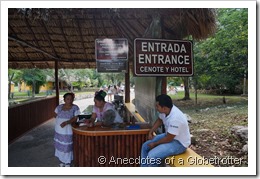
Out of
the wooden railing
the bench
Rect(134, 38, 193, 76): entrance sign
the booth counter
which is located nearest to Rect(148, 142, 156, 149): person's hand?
the bench

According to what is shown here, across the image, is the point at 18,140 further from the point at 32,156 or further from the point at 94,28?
the point at 94,28

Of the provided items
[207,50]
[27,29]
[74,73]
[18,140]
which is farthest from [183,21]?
[74,73]

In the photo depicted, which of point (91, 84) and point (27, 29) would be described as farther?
point (91, 84)

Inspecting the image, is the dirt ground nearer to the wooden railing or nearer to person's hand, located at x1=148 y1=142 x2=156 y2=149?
person's hand, located at x1=148 y1=142 x2=156 y2=149

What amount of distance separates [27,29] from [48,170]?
378 cm

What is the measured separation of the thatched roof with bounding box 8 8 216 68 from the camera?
3312 millimetres

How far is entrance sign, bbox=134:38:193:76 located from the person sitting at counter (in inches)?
42.3

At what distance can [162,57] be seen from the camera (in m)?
2.89

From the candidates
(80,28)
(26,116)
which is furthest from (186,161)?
(26,116)

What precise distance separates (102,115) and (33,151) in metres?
2.17

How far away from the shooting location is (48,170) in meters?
2.86

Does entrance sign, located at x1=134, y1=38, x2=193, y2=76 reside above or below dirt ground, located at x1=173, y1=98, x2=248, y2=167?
above

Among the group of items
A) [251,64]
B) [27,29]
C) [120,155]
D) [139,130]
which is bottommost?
[120,155]

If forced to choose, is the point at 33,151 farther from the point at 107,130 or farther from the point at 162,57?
the point at 162,57
